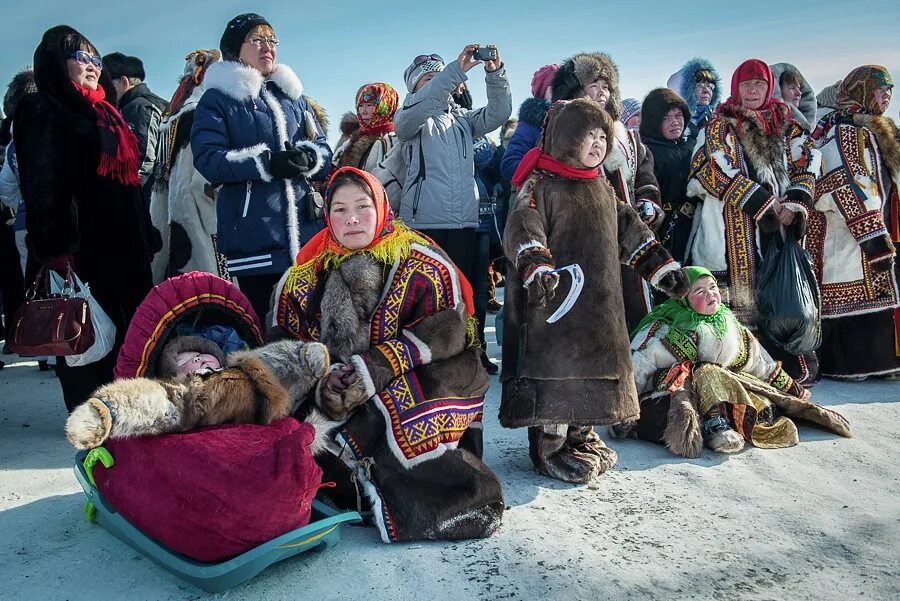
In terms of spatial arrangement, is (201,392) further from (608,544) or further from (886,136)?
(886,136)

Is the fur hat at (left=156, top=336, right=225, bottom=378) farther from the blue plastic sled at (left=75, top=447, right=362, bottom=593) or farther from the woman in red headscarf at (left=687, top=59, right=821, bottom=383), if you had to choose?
the woman in red headscarf at (left=687, top=59, right=821, bottom=383)

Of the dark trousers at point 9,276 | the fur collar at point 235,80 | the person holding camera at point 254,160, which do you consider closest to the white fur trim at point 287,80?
the person holding camera at point 254,160

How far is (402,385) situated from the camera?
2654 millimetres

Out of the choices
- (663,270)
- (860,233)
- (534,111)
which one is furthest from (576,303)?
(860,233)

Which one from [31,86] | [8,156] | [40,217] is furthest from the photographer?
[31,86]

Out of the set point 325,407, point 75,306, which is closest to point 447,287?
point 325,407

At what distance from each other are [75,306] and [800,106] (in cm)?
522

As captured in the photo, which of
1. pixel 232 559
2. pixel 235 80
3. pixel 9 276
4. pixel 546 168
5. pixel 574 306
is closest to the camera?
pixel 232 559

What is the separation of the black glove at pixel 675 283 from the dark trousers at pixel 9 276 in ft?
15.5

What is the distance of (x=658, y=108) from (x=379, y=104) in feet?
5.93

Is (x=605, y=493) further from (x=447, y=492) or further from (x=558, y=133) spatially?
(x=558, y=133)

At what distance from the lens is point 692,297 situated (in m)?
3.67

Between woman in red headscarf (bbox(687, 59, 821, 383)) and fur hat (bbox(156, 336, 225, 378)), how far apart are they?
3.13 m

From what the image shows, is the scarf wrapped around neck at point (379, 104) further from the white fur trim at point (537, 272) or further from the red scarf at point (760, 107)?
the white fur trim at point (537, 272)
